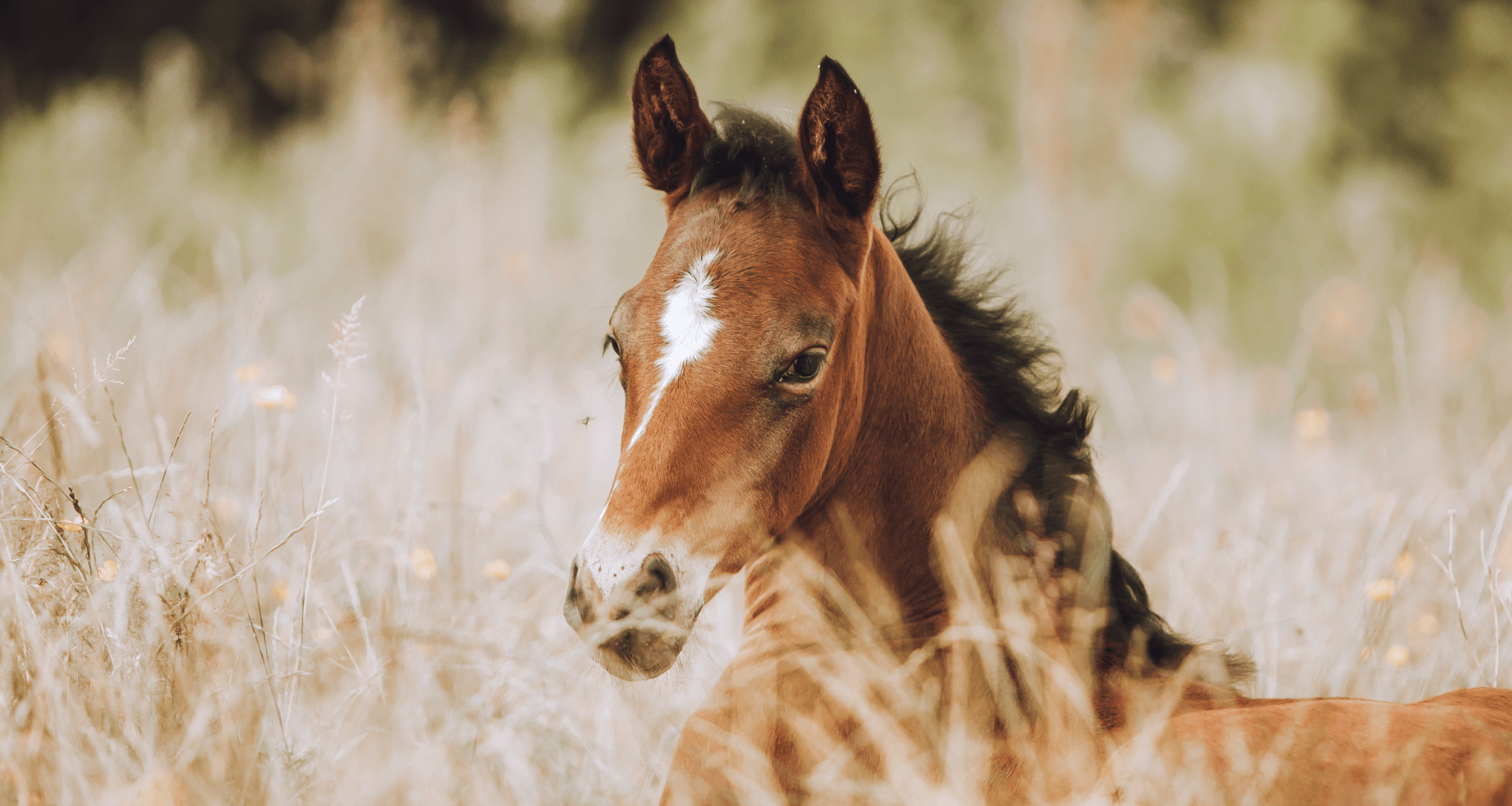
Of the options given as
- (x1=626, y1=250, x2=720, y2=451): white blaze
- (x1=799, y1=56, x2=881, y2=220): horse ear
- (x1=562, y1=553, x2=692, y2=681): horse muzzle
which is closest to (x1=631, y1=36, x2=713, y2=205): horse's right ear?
(x1=799, y1=56, x2=881, y2=220): horse ear

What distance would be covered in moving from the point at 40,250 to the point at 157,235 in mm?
1303

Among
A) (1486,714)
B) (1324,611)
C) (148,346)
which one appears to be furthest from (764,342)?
(148,346)

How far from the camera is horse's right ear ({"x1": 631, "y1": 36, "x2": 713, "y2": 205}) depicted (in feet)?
7.91

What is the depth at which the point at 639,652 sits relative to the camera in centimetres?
188

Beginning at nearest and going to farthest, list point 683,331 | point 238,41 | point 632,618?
point 632,618 < point 683,331 < point 238,41

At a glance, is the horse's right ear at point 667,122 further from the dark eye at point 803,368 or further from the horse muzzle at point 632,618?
the horse muzzle at point 632,618

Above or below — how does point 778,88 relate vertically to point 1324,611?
above

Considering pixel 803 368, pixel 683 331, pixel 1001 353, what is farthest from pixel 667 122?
pixel 1001 353

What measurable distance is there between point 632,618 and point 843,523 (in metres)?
0.69

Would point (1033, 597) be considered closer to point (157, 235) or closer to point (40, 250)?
point (40, 250)

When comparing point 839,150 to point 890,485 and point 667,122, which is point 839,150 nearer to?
point 667,122

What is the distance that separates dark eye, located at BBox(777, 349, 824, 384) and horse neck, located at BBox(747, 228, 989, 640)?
0.74ft

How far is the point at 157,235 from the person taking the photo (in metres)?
8.17

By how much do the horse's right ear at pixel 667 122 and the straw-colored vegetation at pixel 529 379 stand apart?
739 mm
